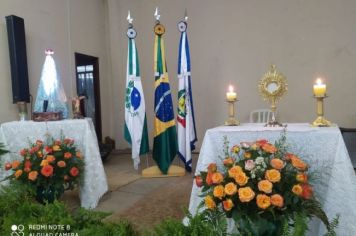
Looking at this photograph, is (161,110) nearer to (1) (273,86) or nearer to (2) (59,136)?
(2) (59,136)

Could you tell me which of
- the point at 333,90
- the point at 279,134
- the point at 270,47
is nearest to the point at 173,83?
the point at 270,47

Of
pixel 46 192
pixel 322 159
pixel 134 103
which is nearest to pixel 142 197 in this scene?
pixel 46 192

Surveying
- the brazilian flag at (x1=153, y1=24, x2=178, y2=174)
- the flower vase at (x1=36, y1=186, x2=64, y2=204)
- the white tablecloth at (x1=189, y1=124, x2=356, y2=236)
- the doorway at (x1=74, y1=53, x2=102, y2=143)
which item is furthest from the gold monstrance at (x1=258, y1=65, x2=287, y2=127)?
the doorway at (x1=74, y1=53, x2=102, y2=143)

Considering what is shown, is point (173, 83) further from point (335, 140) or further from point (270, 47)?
point (335, 140)

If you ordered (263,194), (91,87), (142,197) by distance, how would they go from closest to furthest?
(263,194)
(142,197)
(91,87)

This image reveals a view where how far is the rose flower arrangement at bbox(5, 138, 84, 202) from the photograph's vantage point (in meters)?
2.08

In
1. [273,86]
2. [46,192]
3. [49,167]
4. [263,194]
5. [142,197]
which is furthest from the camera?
[142,197]

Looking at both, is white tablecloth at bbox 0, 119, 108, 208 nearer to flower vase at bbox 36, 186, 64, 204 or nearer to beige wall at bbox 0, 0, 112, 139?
flower vase at bbox 36, 186, 64, 204

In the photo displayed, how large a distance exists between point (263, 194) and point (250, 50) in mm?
3557

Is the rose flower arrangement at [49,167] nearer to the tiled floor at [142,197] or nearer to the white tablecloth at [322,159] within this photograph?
the tiled floor at [142,197]

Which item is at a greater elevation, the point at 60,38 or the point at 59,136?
the point at 60,38

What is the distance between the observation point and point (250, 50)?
14.3ft

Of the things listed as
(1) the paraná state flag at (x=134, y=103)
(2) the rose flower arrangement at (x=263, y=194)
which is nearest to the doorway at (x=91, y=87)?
(1) the paraná state flag at (x=134, y=103)

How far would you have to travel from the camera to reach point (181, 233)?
0.68 meters
